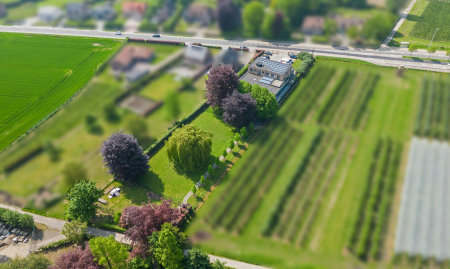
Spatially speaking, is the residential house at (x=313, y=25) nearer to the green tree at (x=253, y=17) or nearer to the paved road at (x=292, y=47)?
the paved road at (x=292, y=47)

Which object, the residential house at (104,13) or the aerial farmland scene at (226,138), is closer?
the aerial farmland scene at (226,138)

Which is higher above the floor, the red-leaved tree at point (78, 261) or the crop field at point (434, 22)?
the crop field at point (434, 22)

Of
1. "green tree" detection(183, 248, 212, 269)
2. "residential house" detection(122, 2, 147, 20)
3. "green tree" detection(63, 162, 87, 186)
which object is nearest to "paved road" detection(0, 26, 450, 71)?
"residential house" detection(122, 2, 147, 20)

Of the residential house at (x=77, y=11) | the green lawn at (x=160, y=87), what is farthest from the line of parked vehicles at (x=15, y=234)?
the residential house at (x=77, y=11)

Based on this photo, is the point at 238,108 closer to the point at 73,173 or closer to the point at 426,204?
the point at 73,173

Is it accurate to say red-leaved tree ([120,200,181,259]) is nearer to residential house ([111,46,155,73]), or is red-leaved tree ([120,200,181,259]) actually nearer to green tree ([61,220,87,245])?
green tree ([61,220,87,245])

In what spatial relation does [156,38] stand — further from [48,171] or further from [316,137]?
[316,137]
